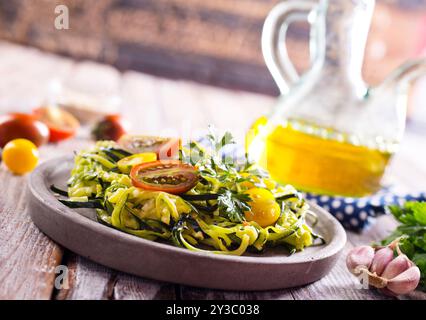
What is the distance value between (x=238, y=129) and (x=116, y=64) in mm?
3531

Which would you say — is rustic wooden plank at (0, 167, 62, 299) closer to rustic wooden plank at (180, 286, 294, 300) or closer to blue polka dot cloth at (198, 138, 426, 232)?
rustic wooden plank at (180, 286, 294, 300)

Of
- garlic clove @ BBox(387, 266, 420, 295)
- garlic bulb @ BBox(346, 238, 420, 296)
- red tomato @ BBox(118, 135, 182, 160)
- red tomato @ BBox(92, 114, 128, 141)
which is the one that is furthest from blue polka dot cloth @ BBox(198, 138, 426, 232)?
red tomato @ BBox(92, 114, 128, 141)

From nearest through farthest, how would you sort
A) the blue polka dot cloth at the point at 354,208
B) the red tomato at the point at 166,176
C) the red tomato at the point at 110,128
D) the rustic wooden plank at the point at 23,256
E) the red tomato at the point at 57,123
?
the rustic wooden plank at the point at 23,256 < the red tomato at the point at 166,176 < the blue polka dot cloth at the point at 354,208 < the red tomato at the point at 57,123 < the red tomato at the point at 110,128

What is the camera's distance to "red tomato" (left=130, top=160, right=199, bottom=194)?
1469 mm

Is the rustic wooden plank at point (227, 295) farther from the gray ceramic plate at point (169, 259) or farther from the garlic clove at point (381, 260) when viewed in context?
the garlic clove at point (381, 260)

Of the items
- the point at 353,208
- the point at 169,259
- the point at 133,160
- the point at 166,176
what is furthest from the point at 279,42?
the point at 169,259

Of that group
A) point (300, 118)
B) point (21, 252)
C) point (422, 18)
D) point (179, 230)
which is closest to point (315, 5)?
point (300, 118)

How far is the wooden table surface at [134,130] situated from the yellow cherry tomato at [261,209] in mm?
184

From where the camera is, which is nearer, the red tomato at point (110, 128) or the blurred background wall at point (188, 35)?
the red tomato at point (110, 128)

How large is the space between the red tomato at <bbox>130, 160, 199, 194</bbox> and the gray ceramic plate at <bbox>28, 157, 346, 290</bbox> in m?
0.15

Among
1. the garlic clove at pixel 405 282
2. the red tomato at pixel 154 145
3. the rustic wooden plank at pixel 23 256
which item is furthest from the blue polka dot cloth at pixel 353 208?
the rustic wooden plank at pixel 23 256

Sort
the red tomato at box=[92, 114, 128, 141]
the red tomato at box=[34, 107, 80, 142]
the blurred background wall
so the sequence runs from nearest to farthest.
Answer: the red tomato at box=[34, 107, 80, 142]
the red tomato at box=[92, 114, 128, 141]
the blurred background wall

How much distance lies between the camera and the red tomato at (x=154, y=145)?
167 centimetres

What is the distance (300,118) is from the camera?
2.23 meters
